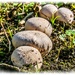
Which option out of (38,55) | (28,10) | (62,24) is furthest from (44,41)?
(28,10)

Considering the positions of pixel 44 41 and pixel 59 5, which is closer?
pixel 44 41

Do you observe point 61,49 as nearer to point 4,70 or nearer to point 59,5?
point 4,70

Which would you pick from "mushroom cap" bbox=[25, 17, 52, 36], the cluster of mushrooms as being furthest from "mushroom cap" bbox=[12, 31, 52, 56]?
"mushroom cap" bbox=[25, 17, 52, 36]

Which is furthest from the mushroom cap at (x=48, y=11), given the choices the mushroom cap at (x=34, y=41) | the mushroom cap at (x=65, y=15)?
the mushroom cap at (x=34, y=41)

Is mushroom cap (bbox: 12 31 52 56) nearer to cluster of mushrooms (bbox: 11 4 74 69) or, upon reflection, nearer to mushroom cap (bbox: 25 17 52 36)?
cluster of mushrooms (bbox: 11 4 74 69)

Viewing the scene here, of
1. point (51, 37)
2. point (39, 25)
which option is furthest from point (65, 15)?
point (39, 25)

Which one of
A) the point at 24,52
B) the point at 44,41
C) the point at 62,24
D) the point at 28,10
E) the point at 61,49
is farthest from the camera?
the point at 28,10

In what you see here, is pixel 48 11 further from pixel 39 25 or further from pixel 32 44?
pixel 32 44

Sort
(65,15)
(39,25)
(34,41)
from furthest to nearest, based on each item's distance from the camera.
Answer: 1. (65,15)
2. (39,25)
3. (34,41)
